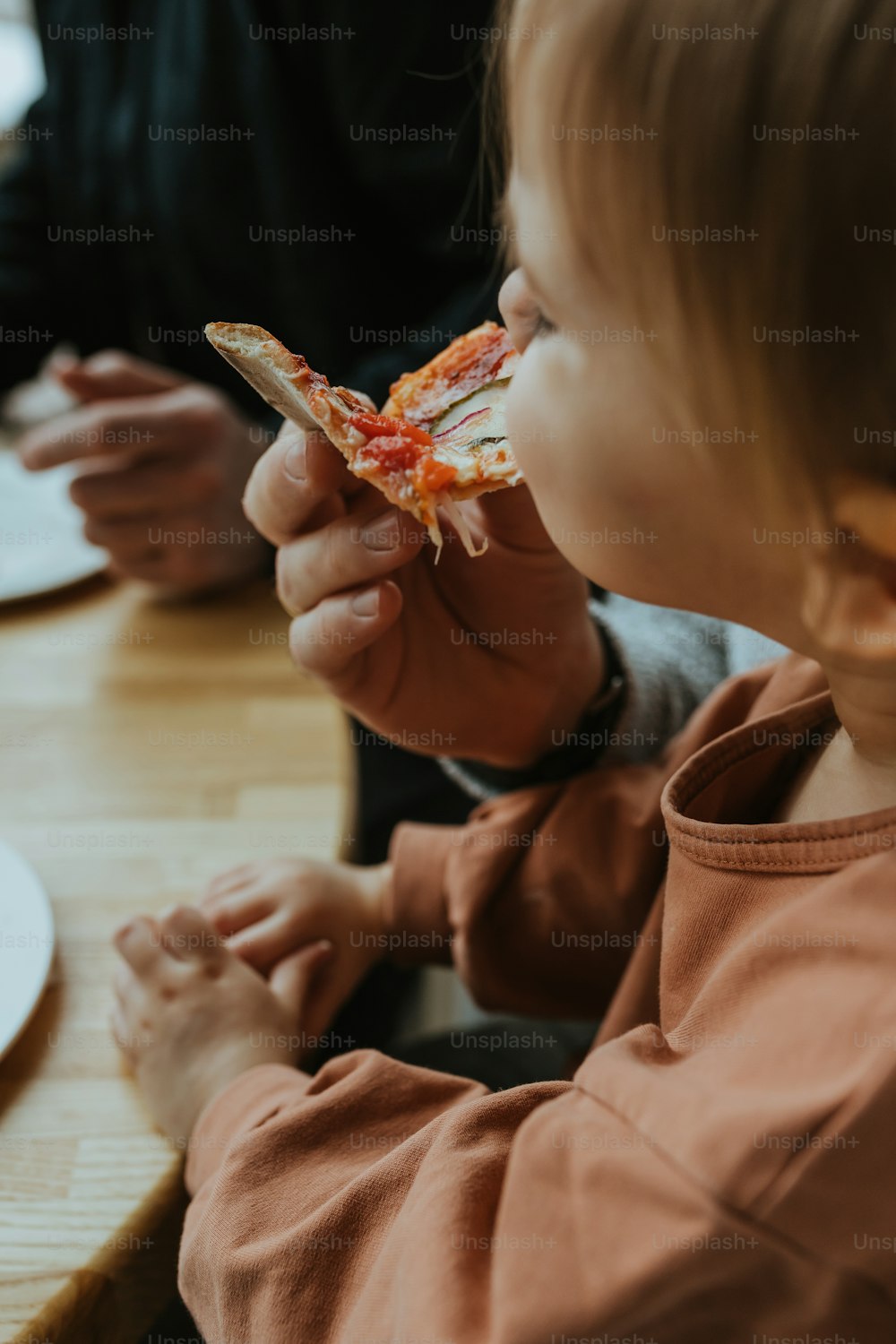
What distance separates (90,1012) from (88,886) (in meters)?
0.12

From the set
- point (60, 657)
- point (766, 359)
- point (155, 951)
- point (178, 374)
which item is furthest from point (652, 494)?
point (178, 374)

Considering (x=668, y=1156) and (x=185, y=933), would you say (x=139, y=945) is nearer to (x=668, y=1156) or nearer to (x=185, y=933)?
(x=185, y=933)

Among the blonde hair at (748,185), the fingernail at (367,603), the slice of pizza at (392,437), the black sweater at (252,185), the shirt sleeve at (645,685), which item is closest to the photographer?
the blonde hair at (748,185)

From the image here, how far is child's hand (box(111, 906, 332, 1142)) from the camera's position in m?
0.75

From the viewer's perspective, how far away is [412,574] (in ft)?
3.22

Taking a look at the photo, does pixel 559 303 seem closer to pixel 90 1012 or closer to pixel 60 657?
pixel 90 1012

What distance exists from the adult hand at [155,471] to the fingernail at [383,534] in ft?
1.52

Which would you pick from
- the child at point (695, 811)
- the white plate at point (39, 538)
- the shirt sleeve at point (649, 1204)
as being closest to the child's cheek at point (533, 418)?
the child at point (695, 811)

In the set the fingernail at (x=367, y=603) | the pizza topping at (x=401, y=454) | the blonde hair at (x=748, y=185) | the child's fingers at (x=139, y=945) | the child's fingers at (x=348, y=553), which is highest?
the blonde hair at (x=748, y=185)

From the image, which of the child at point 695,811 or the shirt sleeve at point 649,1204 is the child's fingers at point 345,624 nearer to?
the child at point 695,811

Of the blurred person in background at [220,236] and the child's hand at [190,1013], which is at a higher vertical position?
the blurred person in background at [220,236]

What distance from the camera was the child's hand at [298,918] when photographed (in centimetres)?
93

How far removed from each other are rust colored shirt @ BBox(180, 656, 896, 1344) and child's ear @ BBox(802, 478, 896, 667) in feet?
0.28

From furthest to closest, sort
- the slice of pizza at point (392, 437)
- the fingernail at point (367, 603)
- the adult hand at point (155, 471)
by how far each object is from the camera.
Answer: the adult hand at point (155, 471), the fingernail at point (367, 603), the slice of pizza at point (392, 437)
